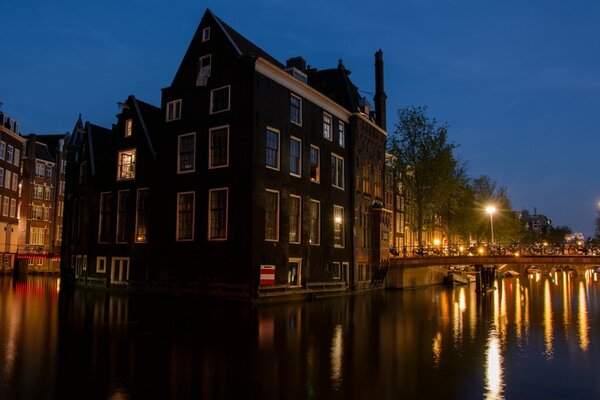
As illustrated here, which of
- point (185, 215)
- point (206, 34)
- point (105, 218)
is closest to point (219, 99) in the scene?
point (206, 34)

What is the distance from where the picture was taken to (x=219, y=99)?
40.6 metres

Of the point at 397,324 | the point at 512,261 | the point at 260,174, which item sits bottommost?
the point at 397,324

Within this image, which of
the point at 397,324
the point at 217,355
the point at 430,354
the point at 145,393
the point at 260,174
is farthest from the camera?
the point at 260,174

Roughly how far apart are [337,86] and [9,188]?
49479mm

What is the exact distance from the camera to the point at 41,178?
3314 inches

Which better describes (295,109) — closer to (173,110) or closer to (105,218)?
(173,110)

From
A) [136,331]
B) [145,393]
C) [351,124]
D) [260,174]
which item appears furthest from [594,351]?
[351,124]

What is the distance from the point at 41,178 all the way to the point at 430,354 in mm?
82068

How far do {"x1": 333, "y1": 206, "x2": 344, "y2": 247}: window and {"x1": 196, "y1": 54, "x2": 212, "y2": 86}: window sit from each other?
16.9m

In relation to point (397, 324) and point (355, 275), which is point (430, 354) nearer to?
point (397, 324)

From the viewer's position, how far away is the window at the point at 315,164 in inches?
1796

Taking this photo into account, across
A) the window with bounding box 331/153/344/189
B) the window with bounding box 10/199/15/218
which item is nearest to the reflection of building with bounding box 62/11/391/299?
the window with bounding box 331/153/344/189

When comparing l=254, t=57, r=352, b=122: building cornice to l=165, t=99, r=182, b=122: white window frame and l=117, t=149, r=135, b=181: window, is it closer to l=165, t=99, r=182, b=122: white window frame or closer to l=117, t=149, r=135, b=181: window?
l=165, t=99, r=182, b=122: white window frame

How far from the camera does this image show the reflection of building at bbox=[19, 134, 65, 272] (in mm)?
80188
